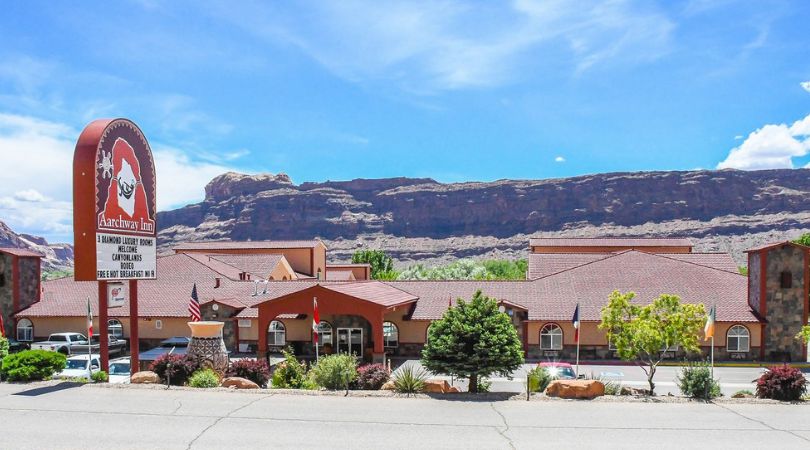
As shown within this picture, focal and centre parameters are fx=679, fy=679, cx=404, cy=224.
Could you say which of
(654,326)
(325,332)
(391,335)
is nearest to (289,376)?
(654,326)

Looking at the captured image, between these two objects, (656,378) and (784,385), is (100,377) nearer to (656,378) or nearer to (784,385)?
(784,385)

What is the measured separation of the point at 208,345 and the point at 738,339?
25.7 metres

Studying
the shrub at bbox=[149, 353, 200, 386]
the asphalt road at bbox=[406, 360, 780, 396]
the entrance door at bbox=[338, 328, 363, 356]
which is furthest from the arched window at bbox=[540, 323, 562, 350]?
the shrub at bbox=[149, 353, 200, 386]

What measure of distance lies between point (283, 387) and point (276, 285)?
2093 centimetres

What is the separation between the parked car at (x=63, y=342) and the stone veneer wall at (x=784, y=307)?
34935 mm

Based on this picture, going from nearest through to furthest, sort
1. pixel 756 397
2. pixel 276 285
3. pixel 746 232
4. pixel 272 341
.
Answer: pixel 756 397 < pixel 272 341 < pixel 276 285 < pixel 746 232

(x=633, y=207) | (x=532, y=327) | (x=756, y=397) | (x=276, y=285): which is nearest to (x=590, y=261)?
(x=532, y=327)

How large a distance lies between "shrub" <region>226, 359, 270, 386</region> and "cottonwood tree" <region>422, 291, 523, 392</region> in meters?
5.13

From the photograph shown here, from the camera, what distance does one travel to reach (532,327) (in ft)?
114

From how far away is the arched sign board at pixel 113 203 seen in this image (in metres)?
18.5

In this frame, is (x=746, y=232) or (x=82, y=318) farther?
(x=746, y=232)

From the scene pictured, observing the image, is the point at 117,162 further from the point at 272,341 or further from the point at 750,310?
the point at 750,310

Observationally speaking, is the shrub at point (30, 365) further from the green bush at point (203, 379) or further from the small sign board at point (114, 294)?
the green bush at point (203, 379)

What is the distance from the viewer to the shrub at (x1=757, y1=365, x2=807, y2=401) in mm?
17875
